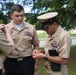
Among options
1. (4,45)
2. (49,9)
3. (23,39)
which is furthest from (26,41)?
(49,9)

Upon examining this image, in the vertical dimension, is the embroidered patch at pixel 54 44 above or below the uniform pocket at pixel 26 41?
above

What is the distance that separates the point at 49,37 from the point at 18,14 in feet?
2.73

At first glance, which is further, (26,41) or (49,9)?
(49,9)

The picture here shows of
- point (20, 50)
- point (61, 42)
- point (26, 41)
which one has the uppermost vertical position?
point (61, 42)

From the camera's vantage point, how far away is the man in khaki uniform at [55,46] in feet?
12.2

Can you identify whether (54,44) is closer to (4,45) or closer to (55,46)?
(55,46)

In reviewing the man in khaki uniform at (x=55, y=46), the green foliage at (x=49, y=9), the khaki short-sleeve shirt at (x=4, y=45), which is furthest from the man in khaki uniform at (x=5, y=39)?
the green foliage at (x=49, y=9)

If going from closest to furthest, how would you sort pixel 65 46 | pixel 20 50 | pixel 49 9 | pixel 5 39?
pixel 65 46 < pixel 5 39 < pixel 20 50 < pixel 49 9

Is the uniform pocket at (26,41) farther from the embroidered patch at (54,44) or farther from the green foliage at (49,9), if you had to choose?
the green foliage at (49,9)

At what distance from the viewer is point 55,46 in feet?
12.5

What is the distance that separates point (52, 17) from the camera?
3.81 metres

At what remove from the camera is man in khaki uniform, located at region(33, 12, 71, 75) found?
12.2 ft

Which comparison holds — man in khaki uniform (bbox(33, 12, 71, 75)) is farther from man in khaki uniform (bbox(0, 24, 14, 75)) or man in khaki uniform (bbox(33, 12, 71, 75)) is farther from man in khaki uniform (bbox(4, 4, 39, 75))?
man in khaki uniform (bbox(4, 4, 39, 75))

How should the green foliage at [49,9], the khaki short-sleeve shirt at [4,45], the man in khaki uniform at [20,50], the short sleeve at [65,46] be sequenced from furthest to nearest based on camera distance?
the green foliage at [49,9] → the man in khaki uniform at [20,50] → the khaki short-sleeve shirt at [4,45] → the short sleeve at [65,46]
